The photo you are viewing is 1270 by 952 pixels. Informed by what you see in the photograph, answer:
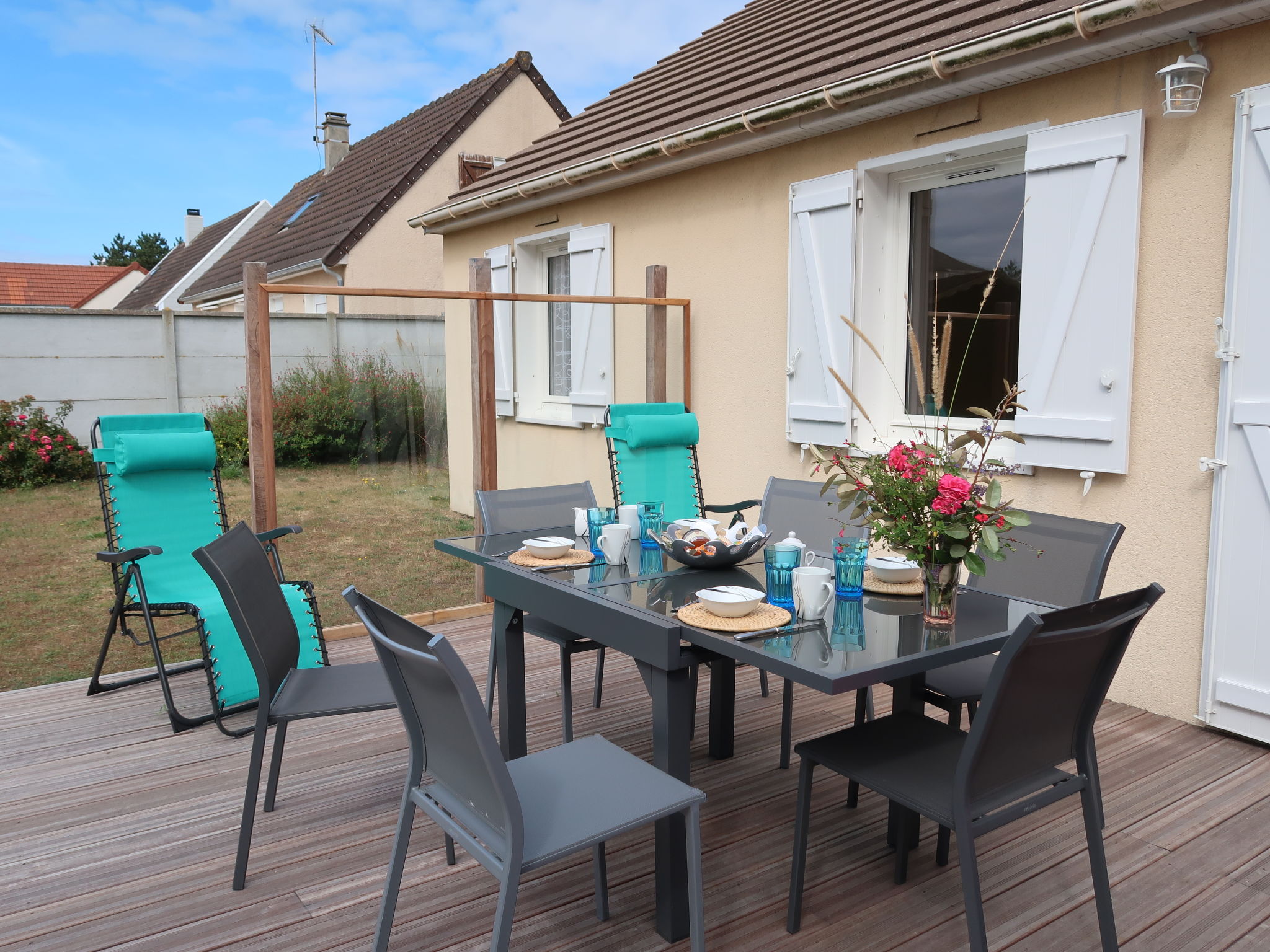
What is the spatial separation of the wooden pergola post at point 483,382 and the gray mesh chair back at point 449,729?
3197 mm

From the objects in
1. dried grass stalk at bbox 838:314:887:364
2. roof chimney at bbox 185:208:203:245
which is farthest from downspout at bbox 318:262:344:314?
roof chimney at bbox 185:208:203:245

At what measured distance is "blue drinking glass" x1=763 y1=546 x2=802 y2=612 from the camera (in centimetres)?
246

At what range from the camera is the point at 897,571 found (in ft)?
9.01

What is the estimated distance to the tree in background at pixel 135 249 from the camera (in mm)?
47625

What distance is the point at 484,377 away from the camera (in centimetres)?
525

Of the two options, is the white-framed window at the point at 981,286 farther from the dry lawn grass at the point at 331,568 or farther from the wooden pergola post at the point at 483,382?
the dry lawn grass at the point at 331,568

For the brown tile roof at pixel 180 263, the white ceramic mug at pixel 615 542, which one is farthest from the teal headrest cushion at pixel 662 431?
the brown tile roof at pixel 180 263

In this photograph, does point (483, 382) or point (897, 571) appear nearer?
point (897, 571)

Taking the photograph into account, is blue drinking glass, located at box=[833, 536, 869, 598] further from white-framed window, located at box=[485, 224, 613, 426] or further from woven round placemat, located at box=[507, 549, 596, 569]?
white-framed window, located at box=[485, 224, 613, 426]

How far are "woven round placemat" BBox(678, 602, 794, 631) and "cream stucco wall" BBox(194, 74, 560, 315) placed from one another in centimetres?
1022

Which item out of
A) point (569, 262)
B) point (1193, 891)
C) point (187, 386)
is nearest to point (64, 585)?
point (569, 262)

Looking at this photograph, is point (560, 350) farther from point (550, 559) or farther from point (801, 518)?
point (550, 559)

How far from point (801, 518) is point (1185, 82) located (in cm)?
210

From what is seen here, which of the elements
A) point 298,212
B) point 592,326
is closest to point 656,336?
point 592,326
